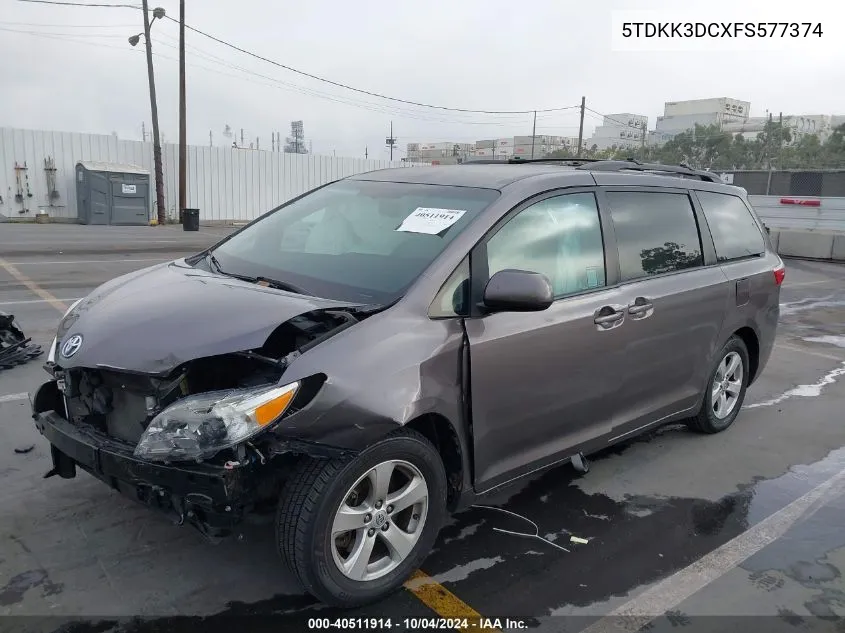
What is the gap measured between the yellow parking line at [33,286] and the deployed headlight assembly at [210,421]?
6.01 m

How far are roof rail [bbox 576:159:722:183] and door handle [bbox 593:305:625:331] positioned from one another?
0.93 metres

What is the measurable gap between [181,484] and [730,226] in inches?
162

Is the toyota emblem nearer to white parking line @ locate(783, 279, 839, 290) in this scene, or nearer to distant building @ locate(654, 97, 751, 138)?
white parking line @ locate(783, 279, 839, 290)

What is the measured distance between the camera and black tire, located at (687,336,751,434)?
4.73 meters

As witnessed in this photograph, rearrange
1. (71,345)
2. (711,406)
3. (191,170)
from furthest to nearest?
(191,170)
(711,406)
(71,345)

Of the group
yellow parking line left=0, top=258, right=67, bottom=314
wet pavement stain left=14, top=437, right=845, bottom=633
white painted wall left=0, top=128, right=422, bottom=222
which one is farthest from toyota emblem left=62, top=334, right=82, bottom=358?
white painted wall left=0, top=128, right=422, bottom=222

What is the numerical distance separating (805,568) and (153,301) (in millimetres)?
3253

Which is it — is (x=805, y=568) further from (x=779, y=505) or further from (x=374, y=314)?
(x=374, y=314)

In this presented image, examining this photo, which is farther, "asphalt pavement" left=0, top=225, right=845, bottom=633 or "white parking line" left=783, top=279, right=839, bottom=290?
"white parking line" left=783, top=279, right=839, bottom=290

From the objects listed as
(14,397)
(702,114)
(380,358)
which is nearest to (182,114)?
(14,397)

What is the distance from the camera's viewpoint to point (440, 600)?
9.41 feet

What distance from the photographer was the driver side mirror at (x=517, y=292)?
292 centimetres

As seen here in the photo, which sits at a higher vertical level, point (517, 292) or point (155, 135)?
point (155, 135)

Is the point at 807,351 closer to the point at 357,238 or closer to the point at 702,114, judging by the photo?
the point at 357,238
